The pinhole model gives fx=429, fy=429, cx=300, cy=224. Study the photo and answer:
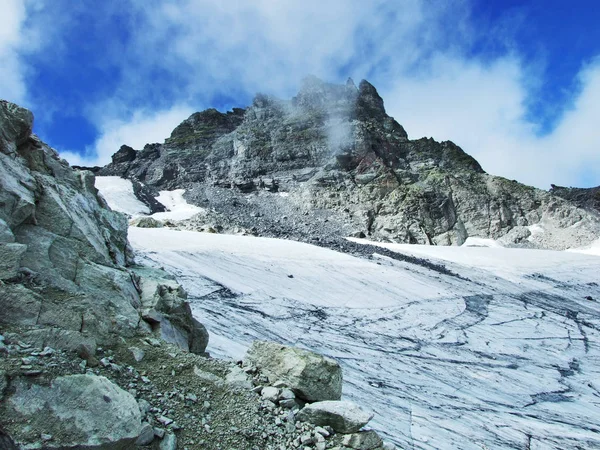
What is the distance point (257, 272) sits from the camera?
2020 centimetres

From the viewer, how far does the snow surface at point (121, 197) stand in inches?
2037

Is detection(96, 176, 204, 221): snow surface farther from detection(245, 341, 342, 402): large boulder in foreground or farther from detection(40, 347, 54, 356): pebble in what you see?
detection(40, 347, 54, 356): pebble

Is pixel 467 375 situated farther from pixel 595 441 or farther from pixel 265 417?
pixel 265 417

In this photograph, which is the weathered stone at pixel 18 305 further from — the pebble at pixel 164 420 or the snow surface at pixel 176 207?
the snow surface at pixel 176 207

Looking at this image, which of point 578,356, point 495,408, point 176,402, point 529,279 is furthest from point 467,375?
point 529,279

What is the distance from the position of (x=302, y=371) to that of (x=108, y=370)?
8.26 ft

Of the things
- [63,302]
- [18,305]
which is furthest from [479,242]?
[18,305]

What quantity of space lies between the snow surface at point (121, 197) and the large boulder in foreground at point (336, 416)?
47.7 meters

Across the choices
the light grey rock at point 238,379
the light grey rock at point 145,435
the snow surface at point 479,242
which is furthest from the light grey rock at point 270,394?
the snow surface at point 479,242

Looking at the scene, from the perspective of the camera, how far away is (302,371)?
6.04 metres

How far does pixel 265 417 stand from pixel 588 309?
25112 mm

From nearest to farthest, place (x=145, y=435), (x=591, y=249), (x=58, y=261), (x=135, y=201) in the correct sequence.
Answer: (x=145, y=435), (x=58, y=261), (x=591, y=249), (x=135, y=201)

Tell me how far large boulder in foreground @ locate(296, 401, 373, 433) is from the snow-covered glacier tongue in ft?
9.17

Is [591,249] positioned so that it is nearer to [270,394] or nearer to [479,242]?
[479,242]
